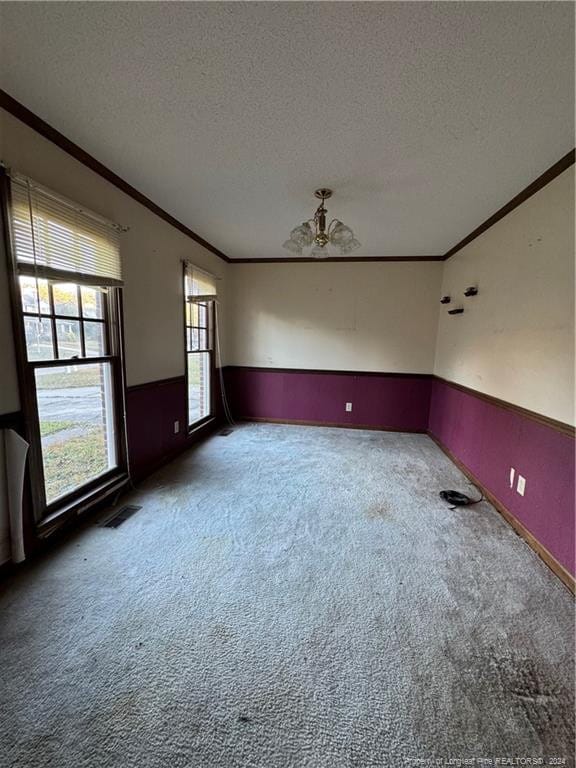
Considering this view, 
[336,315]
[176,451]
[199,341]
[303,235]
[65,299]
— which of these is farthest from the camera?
[336,315]

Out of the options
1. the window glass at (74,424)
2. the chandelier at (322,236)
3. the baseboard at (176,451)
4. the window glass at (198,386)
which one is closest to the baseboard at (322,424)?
the baseboard at (176,451)

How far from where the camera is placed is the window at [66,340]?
5.49 ft

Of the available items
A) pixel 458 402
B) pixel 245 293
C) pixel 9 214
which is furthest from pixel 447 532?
pixel 245 293

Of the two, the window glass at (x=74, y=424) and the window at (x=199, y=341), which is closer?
the window glass at (x=74, y=424)

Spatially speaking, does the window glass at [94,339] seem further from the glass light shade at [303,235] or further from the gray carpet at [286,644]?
the glass light shade at [303,235]

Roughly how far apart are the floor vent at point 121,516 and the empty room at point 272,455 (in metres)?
0.02

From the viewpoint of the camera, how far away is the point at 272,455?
3.42 meters

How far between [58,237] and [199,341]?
6.99ft

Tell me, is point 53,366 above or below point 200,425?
above

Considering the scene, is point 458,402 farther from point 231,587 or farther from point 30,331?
point 30,331

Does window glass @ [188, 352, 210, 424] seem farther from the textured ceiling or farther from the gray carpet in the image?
the textured ceiling

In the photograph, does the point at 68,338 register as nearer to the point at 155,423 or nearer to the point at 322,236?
the point at 155,423

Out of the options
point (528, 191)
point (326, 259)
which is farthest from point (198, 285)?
point (528, 191)

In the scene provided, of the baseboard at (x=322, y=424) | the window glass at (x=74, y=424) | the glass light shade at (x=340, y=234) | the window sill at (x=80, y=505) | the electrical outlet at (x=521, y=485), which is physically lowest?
the baseboard at (x=322, y=424)
